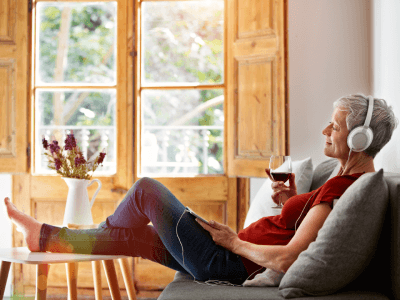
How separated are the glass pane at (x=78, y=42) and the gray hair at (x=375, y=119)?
6181 millimetres

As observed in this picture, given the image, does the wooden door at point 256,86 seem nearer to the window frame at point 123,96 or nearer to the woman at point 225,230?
the window frame at point 123,96

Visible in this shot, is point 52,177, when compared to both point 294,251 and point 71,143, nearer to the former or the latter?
point 71,143

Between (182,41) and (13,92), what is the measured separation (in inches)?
184

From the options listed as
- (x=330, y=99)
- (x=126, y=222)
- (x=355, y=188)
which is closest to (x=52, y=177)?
(x=126, y=222)

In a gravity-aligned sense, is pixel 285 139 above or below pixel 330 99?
below

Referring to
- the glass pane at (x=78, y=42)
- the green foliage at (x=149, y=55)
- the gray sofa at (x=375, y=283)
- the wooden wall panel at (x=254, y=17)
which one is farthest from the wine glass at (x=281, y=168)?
the glass pane at (x=78, y=42)

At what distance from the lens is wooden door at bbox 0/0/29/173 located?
289 cm

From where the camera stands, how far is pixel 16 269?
9.68 ft

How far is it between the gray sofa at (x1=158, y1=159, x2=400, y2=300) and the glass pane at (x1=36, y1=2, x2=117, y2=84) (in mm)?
6365

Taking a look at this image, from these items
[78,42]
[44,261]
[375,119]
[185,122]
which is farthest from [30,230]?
[78,42]

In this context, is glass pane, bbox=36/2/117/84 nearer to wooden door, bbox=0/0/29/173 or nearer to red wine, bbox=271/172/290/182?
wooden door, bbox=0/0/29/173

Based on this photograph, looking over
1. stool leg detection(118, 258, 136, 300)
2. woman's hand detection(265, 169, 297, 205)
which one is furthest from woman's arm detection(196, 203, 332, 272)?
stool leg detection(118, 258, 136, 300)

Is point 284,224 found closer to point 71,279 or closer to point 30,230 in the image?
point 71,279

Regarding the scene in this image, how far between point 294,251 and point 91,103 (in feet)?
21.7
